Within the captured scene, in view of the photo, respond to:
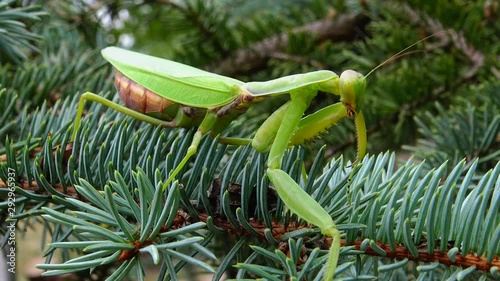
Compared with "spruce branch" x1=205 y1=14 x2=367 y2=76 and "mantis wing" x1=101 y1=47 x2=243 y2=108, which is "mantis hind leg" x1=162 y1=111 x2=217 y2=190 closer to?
"mantis wing" x1=101 y1=47 x2=243 y2=108

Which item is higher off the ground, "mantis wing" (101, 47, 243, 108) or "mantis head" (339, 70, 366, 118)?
"mantis head" (339, 70, 366, 118)

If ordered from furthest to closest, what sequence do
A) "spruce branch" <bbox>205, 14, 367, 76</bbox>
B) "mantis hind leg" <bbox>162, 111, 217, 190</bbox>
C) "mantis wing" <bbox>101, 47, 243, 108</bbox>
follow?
1. "spruce branch" <bbox>205, 14, 367, 76</bbox>
2. "mantis wing" <bbox>101, 47, 243, 108</bbox>
3. "mantis hind leg" <bbox>162, 111, 217, 190</bbox>

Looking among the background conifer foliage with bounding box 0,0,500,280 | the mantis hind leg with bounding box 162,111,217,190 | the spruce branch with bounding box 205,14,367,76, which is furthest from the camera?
the spruce branch with bounding box 205,14,367,76

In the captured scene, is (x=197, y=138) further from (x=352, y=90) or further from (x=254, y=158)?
(x=352, y=90)

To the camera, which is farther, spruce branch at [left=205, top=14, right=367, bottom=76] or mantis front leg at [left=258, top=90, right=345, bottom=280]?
spruce branch at [left=205, top=14, right=367, bottom=76]

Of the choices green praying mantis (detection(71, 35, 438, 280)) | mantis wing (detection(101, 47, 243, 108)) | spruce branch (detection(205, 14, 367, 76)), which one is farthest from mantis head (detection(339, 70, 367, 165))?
spruce branch (detection(205, 14, 367, 76))

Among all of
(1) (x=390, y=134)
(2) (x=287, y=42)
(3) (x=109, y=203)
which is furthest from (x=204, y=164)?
(2) (x=287, y=42)

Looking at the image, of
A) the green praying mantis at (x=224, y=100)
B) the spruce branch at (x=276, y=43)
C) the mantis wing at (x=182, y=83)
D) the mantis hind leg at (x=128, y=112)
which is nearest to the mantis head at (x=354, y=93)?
the green praying mantis at (x=224, y=100)

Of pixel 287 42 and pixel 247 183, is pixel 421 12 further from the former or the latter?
pixel 247 183
